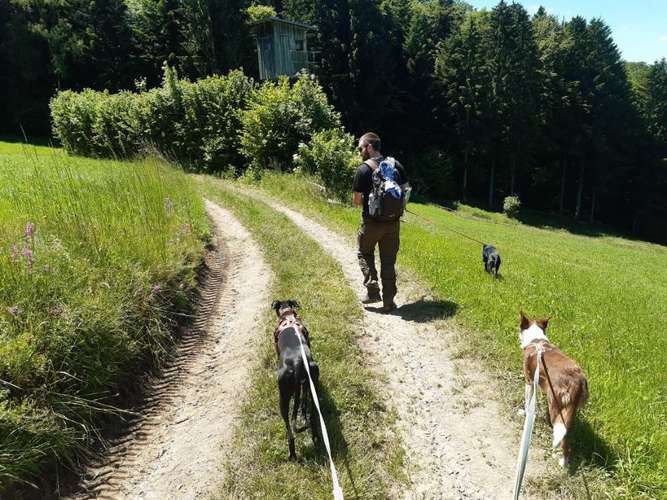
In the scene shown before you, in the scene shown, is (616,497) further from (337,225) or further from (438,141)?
(438,141)

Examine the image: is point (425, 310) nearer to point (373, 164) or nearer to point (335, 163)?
point (373, 164)

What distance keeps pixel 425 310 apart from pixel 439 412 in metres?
2.36

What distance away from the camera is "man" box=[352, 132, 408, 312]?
6.48 metres

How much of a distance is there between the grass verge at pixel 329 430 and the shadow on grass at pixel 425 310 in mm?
654

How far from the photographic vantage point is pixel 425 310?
698 cm

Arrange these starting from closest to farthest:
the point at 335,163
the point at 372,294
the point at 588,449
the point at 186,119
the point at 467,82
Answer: the point at 588,449 < the point at 372,294 < the point at 335,163 < the point at 186,119 < the point at 467,82

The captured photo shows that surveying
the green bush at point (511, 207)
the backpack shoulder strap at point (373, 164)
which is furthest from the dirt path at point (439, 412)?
the green bush at point (511, 207)

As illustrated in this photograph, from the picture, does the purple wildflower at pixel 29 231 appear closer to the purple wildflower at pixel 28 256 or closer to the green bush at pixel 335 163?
the purple wildflower at pixel 28 256

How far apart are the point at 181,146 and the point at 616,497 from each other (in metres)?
24.7

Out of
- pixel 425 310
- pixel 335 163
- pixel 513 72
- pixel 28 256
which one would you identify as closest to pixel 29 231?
pixel 28 256

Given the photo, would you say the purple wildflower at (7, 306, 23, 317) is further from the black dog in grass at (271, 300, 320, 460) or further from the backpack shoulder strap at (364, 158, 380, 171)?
the backpack shoulder strap at (364, 158, 380, 171)

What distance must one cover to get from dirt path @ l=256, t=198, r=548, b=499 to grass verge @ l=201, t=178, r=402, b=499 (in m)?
0.22

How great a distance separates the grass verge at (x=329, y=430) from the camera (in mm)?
3787

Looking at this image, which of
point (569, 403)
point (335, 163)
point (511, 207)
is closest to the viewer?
point (569, 403)
